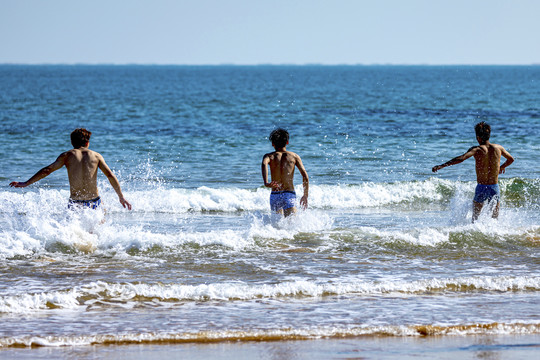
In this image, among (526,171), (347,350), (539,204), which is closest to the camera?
(347,350)

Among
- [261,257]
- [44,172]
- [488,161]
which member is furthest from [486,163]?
[44,172]

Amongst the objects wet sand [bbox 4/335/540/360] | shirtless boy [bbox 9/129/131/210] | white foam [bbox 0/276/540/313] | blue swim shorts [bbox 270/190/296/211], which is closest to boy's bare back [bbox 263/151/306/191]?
blue swim shorts [bbox 270/190/296/211]

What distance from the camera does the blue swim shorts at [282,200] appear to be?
10.1 metres

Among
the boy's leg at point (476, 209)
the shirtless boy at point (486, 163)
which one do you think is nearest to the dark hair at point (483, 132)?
the shirtless boy at point (486, 163)

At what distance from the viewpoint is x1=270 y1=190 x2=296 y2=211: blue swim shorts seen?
398 inches

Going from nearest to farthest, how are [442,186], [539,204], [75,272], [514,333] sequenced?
[514,333], [75,272], [539,204], [442,186]

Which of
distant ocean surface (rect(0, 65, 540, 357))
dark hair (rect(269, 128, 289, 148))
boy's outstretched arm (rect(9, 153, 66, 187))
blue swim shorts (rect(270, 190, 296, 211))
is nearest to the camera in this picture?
distant ocean surface (rect(0, 65, 540, 357))

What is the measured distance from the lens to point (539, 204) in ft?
49.0

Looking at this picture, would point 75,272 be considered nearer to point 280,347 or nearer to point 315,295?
point 315,295

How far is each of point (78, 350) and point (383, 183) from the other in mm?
11915

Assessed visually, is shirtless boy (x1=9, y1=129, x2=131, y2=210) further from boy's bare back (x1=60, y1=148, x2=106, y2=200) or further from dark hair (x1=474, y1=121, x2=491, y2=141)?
dark hair (x1=474, y1=121, x2=491, y2=141)

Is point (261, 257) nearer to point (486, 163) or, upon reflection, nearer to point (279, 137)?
point (279, 137)

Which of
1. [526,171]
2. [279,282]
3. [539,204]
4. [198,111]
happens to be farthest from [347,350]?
[198,111]

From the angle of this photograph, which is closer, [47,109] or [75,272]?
[75,272]
